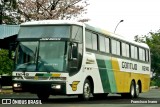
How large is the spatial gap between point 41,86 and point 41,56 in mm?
1192

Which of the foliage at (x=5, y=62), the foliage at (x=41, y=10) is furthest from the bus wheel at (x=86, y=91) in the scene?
the foliage at (x=41, y=10)

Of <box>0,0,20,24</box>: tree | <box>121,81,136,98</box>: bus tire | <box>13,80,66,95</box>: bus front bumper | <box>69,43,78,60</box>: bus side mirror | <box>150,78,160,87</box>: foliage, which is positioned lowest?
<box>121,81,136,98</box>: bus tire

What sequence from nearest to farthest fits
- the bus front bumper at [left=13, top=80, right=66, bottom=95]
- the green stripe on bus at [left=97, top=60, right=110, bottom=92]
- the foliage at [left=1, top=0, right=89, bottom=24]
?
the bus front bumper at [left=13, top=80, right=66, bottom=95] → the green stripe on bus at [left=97, top=60, right=110, bottom=92] → the foliage at [left=1, top=0, right=89, bottom=24]

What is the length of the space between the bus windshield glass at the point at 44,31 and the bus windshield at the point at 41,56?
351 millimetres

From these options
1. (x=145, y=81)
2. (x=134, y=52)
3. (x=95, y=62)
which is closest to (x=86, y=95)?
(x=95, y=62)

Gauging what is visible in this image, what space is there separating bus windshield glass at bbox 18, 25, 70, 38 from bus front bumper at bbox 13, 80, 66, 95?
1932 millimetres

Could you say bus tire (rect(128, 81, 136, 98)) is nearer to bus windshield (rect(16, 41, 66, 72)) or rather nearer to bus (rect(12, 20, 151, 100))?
bus (rect(12, 20, 151, 100))

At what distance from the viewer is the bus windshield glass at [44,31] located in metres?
18.6

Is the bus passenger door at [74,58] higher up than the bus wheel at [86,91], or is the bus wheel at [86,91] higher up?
the bus passenger door at [74,58]

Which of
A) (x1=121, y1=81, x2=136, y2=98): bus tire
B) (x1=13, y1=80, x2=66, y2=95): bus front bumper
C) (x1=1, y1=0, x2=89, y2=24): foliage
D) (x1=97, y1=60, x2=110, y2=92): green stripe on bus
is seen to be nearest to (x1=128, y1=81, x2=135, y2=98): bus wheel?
(x1=121, y1=81, x2=136, y2=98): bus tire

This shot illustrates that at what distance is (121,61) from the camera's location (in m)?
23.8

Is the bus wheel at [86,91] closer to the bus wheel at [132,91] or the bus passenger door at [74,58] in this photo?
the bus passenger door at [74,58]

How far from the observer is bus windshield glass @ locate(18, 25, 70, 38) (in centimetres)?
1859

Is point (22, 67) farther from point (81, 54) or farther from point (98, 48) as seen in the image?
point (98, 48)
